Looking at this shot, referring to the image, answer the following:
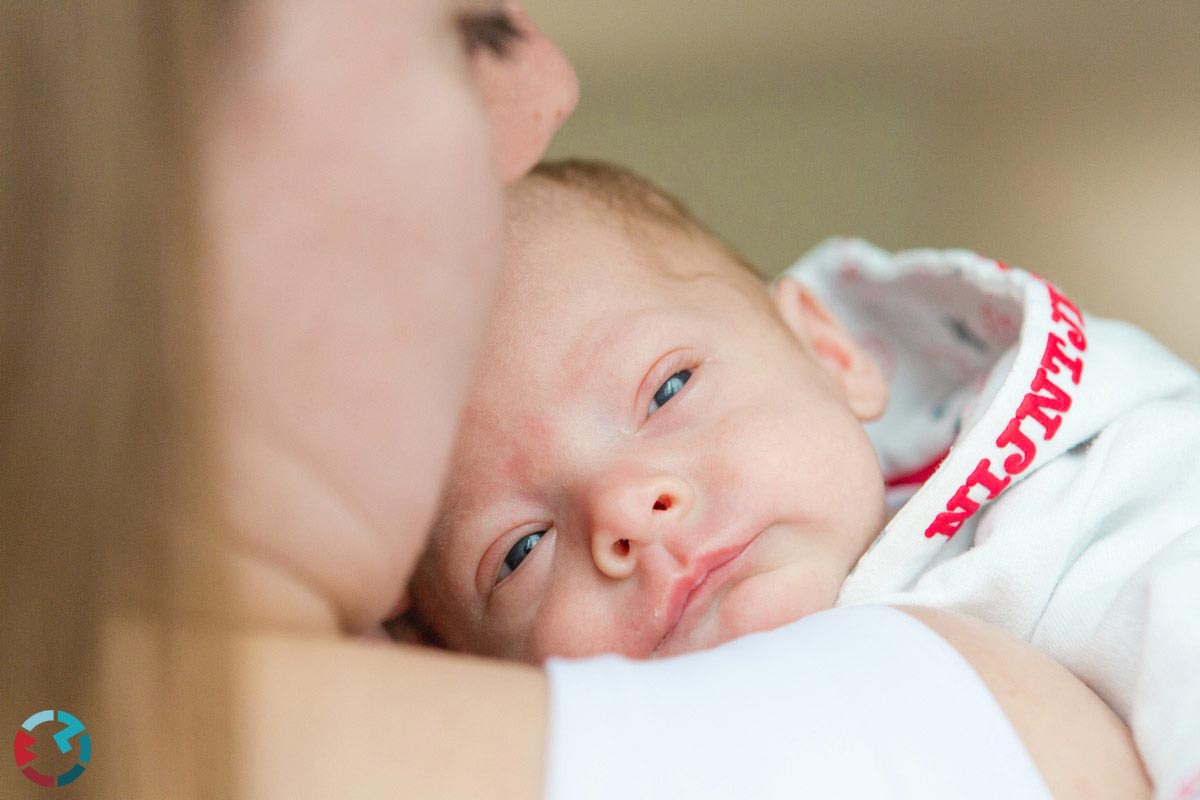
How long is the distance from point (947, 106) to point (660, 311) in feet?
3.09

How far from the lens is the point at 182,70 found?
Result: 0.38 meters

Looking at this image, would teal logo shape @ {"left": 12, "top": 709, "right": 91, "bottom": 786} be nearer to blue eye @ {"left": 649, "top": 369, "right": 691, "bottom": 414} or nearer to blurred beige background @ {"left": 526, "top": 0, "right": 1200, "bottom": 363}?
blue eye @ {"left": 649, "top": 369, "right": 691, "bottom": 414}

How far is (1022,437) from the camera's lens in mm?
770

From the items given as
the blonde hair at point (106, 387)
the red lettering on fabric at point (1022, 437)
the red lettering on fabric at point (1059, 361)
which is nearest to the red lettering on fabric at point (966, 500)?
the red lettering on fabric at point (1022, 437)

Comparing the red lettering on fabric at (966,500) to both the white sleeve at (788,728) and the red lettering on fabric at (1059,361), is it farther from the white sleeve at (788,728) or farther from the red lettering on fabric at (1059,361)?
the white sleeve at (788,728)

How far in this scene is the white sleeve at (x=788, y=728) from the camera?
0.41 meters

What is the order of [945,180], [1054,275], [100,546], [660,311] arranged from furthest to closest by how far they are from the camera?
1. [945,180]
2. [1054,275]
3. [660,311]
4. [100,546]

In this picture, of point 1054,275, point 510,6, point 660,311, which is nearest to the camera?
point 510,6

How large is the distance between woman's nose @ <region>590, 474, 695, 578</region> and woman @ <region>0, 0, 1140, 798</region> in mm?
193

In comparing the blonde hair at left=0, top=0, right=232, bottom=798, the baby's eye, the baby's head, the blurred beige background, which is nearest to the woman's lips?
the baby's head

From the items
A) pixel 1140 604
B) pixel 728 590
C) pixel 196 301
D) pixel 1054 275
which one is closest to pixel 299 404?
pixel 196 301

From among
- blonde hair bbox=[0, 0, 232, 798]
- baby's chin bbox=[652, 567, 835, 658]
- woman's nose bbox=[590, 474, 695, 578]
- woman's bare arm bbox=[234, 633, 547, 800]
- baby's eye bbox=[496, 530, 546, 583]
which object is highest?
blonde hair bbox=[0, 0, 232, 798]

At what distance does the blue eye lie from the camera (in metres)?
0.76

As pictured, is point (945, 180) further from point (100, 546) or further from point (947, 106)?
point (100, 546)
